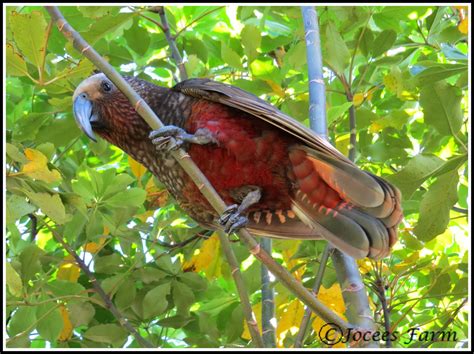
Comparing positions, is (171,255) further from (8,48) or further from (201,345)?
(8,48)

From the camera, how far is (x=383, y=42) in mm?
3064

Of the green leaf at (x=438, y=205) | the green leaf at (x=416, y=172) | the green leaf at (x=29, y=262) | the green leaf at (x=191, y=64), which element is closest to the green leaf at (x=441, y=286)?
the green leaf at (x=438, y=205)

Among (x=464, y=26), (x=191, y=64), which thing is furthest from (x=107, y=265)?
(x=464, y=26)

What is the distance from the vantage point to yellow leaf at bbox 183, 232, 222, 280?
125 inches

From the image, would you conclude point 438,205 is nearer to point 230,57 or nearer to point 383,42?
point 383,42

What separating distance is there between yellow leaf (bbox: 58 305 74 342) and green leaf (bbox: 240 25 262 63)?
1.31 metres

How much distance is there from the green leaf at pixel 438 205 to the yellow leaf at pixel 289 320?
642 mm

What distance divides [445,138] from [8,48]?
73.1 inches

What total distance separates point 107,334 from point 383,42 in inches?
65.1

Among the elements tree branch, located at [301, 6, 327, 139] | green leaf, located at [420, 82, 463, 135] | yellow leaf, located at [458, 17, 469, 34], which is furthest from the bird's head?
yellow leaf, located at [458, 17, 469, 34]

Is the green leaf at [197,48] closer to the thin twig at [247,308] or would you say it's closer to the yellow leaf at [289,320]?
the thin twig at [247,308]

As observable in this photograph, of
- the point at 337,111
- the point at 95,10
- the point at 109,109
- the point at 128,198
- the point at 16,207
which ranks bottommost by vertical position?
the point at 337,111

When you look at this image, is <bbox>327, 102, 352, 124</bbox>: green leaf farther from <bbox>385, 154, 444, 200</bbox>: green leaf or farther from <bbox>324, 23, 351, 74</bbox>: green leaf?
<bbox>385, 154, 444, 200</bbox>: green leaf

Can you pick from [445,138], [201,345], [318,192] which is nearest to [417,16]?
[445,138]
